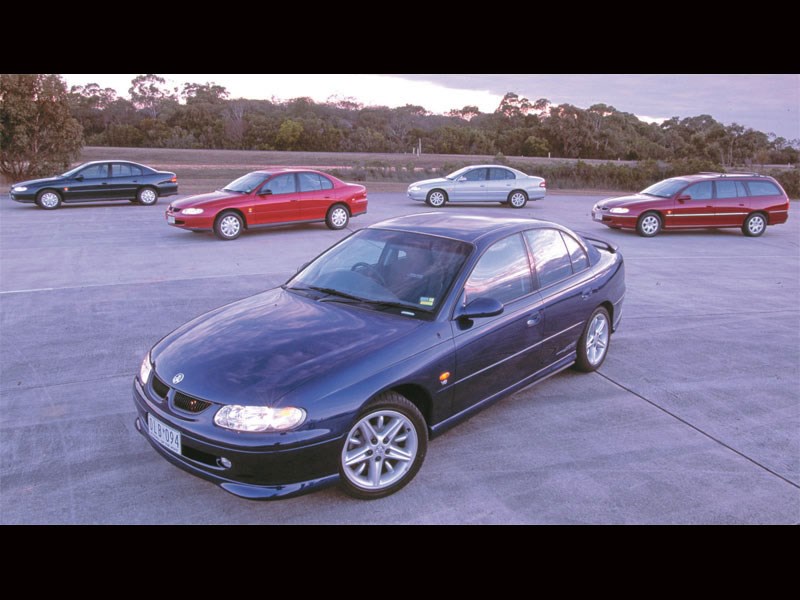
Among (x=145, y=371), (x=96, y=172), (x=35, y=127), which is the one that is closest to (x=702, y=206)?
A: (x=145, y=371)

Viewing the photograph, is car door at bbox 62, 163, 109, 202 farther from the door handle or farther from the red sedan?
the door handle

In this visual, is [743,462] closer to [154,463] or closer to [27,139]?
[154,463]

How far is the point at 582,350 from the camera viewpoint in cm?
573

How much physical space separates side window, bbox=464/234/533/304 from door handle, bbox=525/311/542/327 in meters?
0.19

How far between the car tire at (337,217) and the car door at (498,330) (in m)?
10.0

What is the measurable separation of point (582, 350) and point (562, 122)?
1853 inches

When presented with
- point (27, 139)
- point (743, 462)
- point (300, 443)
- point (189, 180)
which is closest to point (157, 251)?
point (300, 443)

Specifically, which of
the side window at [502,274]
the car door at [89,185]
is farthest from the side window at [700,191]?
the car door at [89,185]

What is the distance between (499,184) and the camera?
20562mm

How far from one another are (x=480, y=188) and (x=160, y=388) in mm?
17508

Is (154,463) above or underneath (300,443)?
underneath

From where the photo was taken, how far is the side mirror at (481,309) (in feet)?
14.0

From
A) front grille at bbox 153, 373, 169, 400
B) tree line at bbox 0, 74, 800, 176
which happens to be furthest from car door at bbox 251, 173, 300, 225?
tree line at bbox 0, 74, 800, 176

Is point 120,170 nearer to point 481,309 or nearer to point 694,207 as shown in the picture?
point 694,207
